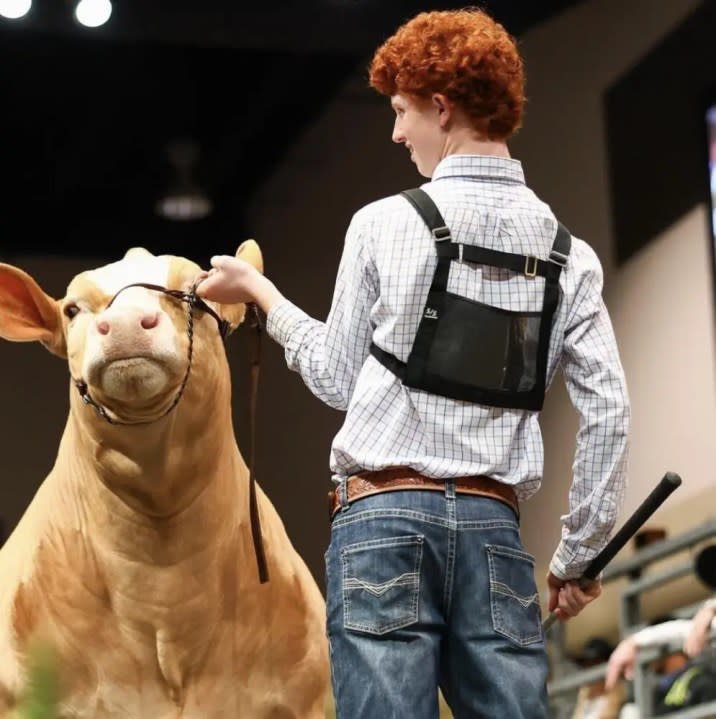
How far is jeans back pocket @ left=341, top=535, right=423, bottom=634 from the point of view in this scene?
6.22ft

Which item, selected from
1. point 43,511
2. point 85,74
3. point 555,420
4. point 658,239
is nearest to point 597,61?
point 658,239

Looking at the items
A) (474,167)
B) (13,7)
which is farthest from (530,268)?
(13,7)

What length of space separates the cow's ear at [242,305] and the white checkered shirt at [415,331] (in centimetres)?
69

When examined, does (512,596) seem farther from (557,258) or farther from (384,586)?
Result: (557,258)

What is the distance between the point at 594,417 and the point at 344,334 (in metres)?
0.33

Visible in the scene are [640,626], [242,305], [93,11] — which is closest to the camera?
[242,305]

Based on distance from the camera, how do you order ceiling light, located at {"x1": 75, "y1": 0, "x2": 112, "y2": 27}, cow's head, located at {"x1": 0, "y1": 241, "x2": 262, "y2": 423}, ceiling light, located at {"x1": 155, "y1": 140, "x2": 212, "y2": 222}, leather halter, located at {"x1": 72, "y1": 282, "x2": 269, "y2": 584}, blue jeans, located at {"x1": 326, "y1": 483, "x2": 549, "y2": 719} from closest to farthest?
blue jeans, located at {"x1": 326, "y1": 483, "x2": 549, "y2": 719}, cow's head, located at {"x1": 0, "y1": 241, "x2": 262, "y2": 423}, leather halter, located at {"x1": 72, "y1": 282, "x2": 269, "y2": 584}, ceiling light, located at {"x1": 75, "y1": 0, "x2": 112, "y2": 27}, ceiling light, located at {"x1": 155, "y1": 140, "x2": 212, "y2": 222}

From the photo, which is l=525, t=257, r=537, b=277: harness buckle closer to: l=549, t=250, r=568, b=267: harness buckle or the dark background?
l=549, t=250, r=568, b=267: harness buckle

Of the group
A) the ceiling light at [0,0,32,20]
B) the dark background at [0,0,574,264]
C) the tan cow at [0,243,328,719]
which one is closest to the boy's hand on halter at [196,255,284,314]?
the tan cow at [0,243,328,719]

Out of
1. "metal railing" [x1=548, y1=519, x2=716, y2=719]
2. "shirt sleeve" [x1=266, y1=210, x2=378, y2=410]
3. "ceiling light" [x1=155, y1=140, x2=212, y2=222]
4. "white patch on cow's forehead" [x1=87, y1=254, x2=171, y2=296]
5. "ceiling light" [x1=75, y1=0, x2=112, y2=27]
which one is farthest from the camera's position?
"ceiling light" [x1=155, y1=140, x2=212, y2=222]

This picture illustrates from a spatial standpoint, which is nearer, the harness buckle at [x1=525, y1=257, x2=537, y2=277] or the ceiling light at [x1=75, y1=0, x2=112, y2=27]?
the harness buckle at [x1=525, y1=257, x2=537, y2=277]

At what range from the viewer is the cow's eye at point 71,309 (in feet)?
8.90

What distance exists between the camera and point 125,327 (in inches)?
95.2

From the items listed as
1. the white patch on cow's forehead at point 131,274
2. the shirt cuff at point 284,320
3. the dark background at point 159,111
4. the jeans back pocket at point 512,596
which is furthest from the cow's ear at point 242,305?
the dark background at point 159,111
